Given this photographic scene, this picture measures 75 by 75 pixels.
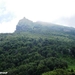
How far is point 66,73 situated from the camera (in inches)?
7367

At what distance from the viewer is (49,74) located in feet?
602

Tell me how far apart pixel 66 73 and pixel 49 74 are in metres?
14.5

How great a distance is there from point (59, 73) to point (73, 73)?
11.6 metres

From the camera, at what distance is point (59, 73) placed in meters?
188

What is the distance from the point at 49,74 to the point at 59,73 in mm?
9363

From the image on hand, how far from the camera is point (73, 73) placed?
618 feet

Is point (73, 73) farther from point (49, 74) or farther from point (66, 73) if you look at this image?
point (49, 74)

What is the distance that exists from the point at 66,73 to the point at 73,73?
6.09 m

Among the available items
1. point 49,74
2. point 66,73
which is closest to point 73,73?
point 66,73

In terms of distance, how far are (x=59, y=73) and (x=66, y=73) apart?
569 cm
